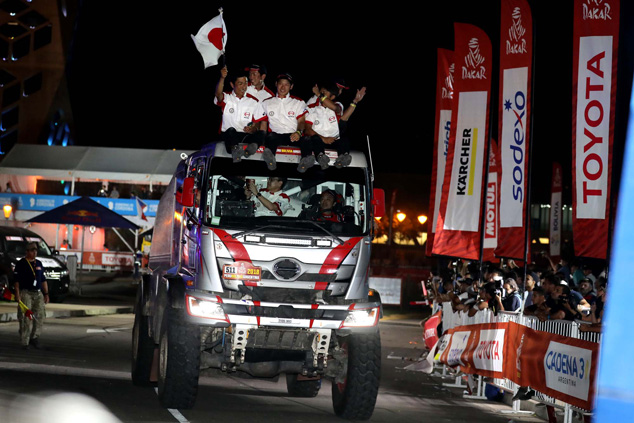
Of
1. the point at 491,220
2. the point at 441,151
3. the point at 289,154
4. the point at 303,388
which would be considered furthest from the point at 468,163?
the point at 289,154

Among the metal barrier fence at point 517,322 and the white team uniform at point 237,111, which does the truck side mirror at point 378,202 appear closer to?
the white team uniform at point 237,111

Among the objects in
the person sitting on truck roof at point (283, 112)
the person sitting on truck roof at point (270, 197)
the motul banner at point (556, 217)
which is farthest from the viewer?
the motul banner at point (556, 217)

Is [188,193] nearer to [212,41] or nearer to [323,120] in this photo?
[323,120]

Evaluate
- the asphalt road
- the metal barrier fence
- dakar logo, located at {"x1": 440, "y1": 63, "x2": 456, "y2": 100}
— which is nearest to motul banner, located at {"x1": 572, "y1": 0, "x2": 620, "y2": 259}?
the metal barrier fence

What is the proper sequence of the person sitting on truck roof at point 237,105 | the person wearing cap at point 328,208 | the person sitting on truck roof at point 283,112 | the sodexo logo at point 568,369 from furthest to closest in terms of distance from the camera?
the person sitting on truck roof at point 283,112 < the person sitting on truck roof at point 237,105 < the person wearing cap at point 328,208 < the sodexo logo at point 568,369

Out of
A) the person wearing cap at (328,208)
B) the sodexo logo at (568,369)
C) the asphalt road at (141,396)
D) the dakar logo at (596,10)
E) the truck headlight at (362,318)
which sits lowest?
the asphalt road at (141,396)

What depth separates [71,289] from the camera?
106 ft

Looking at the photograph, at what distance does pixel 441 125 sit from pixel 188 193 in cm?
1173

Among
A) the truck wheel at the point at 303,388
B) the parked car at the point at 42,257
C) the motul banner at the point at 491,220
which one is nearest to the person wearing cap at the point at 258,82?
the truck wheel at the point at 303,388

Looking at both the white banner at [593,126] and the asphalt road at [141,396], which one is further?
the white banner at [593,126]

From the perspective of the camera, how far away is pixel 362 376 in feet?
33.9

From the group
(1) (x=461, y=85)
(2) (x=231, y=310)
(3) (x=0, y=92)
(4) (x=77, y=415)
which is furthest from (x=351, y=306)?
(3) (x=0, y=92)

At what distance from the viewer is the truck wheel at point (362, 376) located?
10.3 meters

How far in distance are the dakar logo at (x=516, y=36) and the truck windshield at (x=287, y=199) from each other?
240 inches
